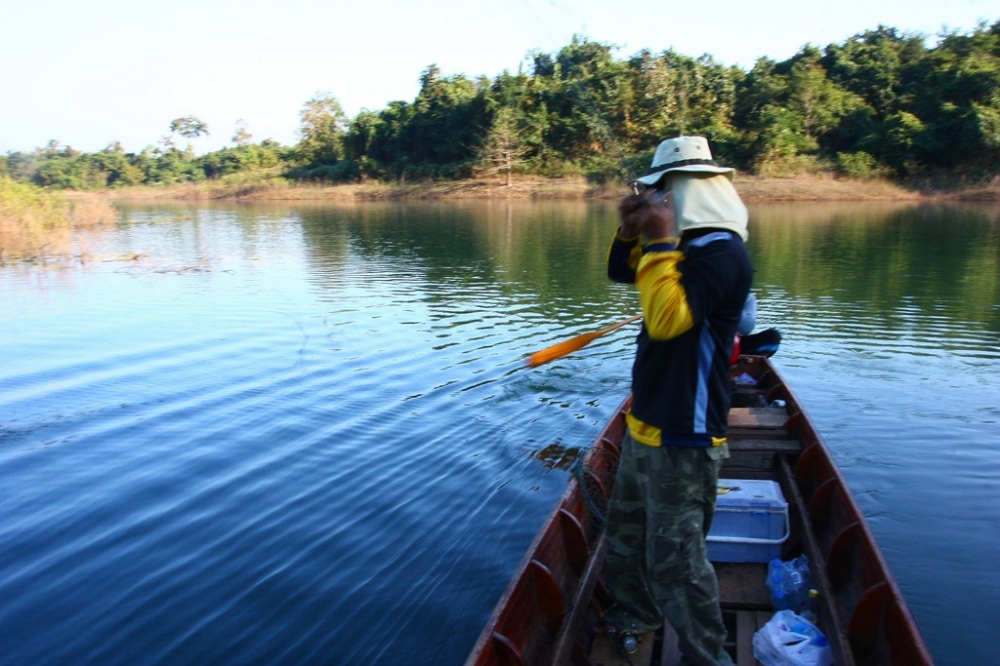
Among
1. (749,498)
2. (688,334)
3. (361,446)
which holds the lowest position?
(361,446)

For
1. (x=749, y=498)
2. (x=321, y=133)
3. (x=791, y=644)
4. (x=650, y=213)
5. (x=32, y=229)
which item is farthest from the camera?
(x=321, y=133)

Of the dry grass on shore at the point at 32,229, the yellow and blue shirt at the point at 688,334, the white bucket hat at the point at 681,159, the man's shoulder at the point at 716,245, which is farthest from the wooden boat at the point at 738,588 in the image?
the dry grass on shore at the point at 32,229

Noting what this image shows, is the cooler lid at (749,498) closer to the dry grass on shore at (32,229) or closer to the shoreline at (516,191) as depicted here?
the dry grass on shore at (32,229)

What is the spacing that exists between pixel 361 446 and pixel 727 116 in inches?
1797

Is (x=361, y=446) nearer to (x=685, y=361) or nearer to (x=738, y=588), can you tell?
(x=738, y=588)

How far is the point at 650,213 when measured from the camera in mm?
2645

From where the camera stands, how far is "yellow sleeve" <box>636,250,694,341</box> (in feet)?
8.25

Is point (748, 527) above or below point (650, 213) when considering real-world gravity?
below

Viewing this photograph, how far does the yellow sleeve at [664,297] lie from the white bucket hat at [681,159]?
384 millimetres

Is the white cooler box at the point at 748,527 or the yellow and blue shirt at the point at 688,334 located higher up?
the yellow and blue shirt at the point at 688,334

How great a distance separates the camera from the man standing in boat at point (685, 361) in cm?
257

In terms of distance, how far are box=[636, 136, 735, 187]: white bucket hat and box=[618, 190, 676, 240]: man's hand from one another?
0.10m

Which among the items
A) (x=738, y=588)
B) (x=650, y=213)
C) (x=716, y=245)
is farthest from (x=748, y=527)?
(x=650, y=213)

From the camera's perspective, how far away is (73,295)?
15.2m
